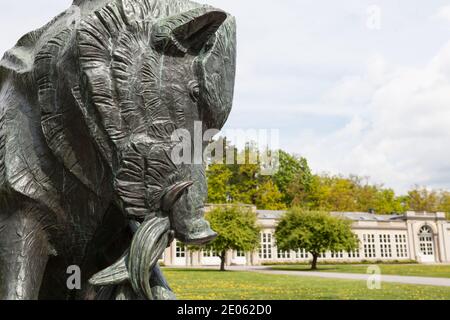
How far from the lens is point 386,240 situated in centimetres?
5088

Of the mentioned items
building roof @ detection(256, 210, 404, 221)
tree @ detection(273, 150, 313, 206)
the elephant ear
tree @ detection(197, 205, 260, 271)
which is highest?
tree @ detection(273, 150, 313, 206)

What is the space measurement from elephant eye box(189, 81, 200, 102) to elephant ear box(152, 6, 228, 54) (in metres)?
0.14

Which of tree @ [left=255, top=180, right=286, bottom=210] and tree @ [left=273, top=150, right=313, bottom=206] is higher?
tree @ [left=273, top=150, right=313, bottom=206]

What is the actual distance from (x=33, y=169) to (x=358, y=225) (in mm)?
50587

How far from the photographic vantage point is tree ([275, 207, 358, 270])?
32.9m

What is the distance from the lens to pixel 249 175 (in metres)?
45.4

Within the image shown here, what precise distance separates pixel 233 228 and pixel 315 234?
22.3 ft

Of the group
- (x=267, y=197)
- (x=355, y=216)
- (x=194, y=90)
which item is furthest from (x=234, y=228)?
(x=194, y=90)

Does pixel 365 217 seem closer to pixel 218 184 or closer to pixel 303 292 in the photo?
pixel 218 184

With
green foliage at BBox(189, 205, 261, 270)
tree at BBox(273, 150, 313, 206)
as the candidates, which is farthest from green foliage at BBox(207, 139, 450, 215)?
green foliage at BBox(189, 205, 261, 270)

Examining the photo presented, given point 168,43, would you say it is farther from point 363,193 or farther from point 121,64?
point 363,193

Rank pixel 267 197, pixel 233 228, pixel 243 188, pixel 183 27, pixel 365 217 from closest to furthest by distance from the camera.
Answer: pixel 183 27 → pixel 233 228 → pixel 243 188 → pixel 267 197 → pixel 365 217

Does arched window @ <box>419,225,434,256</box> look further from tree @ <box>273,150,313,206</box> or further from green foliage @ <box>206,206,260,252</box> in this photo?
green foliage @ <box>206,206,260,252</box>
